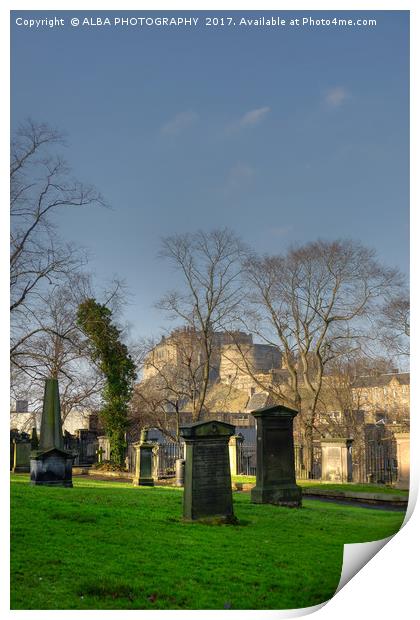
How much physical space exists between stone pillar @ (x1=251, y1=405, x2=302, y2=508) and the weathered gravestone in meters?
1.50

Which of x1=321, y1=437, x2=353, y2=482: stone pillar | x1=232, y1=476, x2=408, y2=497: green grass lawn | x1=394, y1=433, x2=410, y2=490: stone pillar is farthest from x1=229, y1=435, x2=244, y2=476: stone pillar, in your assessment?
x1=394, y1=433, x2=410, y2=490: stone pillar

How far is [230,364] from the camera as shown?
11523mm

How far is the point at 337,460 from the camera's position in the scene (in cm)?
1277

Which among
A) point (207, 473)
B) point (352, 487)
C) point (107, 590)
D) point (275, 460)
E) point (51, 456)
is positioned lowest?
point (352, 487)

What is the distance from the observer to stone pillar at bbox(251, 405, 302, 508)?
9.07 m

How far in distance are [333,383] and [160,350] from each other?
904cm

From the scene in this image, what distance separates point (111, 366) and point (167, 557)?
6.69 meters

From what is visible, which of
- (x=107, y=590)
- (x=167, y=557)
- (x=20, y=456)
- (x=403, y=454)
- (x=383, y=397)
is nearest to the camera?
(x=107, y=590)

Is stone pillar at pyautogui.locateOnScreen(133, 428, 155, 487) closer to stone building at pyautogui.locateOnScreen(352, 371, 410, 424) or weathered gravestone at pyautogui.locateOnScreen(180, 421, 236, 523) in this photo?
stone building at pyautogui.locateOnScreen(352, 371, 410, 424)

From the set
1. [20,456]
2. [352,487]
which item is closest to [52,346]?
[352,487]

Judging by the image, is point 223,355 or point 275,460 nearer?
point 275,460

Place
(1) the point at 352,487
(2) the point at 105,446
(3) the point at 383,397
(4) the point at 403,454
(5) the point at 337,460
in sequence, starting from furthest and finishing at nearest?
1. (3) the point at 383,397
2. (2) the point at 105,446
3. (5) the point at 337,460
4. (4) the point at 403,454
5. (1) the point at 352,487

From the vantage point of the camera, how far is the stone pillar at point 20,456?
636 inches

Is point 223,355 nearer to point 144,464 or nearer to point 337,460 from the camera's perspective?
point 337,460
